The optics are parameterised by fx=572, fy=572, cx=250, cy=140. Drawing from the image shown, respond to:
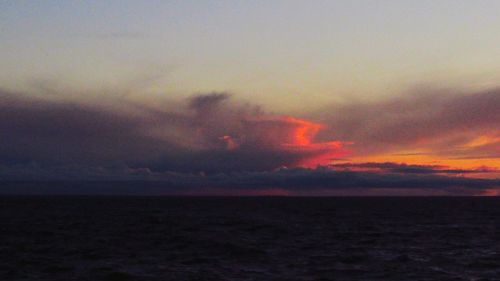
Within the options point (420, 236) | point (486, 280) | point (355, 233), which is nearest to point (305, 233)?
point (355, 233)

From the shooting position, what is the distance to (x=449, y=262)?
4366cm

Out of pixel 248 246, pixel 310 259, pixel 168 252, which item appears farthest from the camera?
pixel 248 246

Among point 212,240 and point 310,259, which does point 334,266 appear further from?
point 212,240

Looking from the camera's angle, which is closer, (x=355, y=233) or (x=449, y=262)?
(x=449, y=262)

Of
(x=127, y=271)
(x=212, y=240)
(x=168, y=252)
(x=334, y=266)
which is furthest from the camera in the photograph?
(x=212, y=240)

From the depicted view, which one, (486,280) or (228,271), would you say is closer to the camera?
(486,280)

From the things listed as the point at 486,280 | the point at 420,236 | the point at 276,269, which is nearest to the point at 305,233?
the point at 420,236

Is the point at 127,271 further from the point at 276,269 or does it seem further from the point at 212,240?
the point at 212,240

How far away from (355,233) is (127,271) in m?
38.3

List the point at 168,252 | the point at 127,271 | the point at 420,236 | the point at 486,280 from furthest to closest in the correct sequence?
the point at 420,236 → the point at 168,252 → the point at 127,271 → the point at 486,280

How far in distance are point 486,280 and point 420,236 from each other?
3096 cm

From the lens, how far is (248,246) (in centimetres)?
5397

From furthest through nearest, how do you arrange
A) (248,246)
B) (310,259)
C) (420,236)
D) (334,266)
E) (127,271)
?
(420,236) → (248,246) → (310,259) → (334,266) → (127,271)

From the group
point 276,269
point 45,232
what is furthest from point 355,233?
point 45,232
